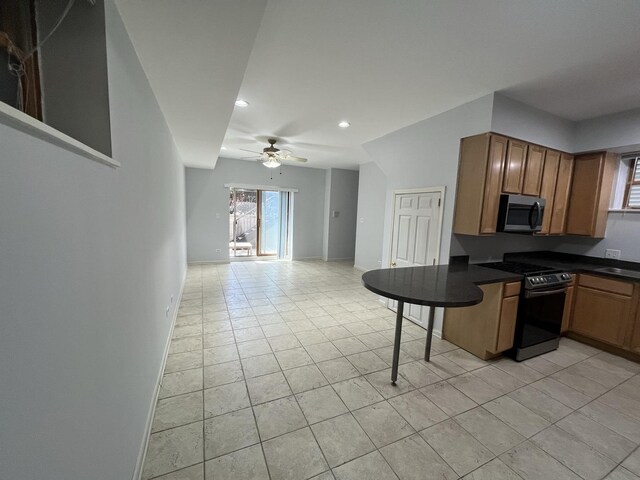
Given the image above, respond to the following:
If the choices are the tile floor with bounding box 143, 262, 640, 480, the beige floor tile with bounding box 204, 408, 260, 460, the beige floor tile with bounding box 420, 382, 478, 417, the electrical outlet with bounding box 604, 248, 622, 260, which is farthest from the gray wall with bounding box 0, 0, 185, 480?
the electrical outlet with bounding box 604, 248, 622, 260

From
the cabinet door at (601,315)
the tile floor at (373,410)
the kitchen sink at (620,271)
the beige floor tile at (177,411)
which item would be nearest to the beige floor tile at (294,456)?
the tile floor at (373,410)

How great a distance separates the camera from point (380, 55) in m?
1.96

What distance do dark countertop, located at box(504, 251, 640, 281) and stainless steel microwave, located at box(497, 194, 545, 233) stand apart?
61 cm

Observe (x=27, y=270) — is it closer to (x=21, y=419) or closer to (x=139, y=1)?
(x=21, y=419)

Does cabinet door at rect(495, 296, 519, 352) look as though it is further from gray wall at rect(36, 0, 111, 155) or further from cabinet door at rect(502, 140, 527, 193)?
gray wall at rect(36, 0, 111, 155)

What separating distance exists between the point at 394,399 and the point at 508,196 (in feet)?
7.73

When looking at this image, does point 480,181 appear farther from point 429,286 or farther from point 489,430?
point 489,430

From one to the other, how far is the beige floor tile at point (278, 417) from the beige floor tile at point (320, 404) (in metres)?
0.06

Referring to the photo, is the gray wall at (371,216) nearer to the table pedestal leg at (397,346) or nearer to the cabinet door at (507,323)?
A: the cabinet door at (507,323)

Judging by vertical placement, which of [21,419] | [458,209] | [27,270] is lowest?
[21,419]

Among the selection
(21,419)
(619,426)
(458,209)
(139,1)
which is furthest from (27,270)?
(619,426)

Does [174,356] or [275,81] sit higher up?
[275,81]

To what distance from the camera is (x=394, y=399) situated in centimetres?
210

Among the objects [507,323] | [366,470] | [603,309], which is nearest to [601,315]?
[603,309]
